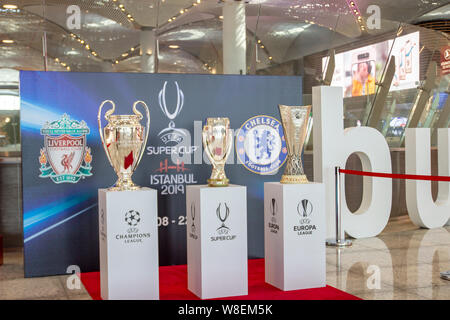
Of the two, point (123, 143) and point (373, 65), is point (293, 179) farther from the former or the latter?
point (373, 65)

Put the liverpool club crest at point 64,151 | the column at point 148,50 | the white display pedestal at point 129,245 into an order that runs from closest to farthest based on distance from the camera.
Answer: the white display pedestal at point 129,245, the liverpool club crest at point 64,151, the column at point 148,50

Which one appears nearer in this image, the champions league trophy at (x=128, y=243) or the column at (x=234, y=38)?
the champions league trophy at (x=128, y=243)

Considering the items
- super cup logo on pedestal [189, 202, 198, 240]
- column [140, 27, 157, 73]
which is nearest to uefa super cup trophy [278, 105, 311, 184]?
super cup logo on pedestal [189, 202, 198, 240]

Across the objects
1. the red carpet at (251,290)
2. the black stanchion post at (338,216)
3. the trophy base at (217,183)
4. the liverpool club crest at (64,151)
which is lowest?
the red carpet at (251,290)

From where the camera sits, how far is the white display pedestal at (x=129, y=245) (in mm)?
3402

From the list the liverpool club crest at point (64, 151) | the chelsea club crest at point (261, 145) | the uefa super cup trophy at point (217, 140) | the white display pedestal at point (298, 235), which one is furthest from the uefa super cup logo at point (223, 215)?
the liverpool club crest at point (64, 151)

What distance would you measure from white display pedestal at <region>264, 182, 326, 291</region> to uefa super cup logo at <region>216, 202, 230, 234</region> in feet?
1.31

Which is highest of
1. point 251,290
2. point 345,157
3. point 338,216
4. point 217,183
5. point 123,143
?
point 123,143

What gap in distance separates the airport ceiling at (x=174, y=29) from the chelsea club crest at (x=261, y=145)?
8.04 feet

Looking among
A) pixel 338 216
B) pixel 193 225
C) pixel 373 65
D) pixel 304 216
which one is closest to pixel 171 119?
pixel 193 225

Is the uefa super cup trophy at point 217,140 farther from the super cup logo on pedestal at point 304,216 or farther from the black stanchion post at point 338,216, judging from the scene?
the black stanchion post at point 338,216

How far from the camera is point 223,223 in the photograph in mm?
3531

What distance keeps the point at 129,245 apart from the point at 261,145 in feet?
5.61
